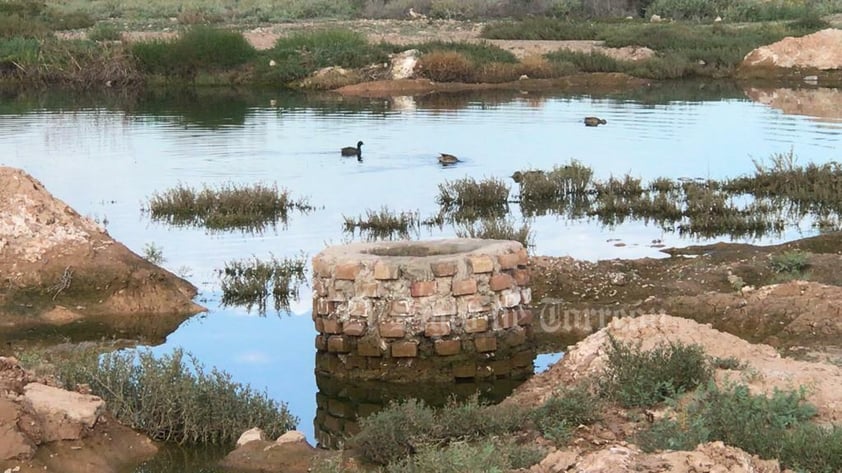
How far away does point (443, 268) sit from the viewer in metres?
12.5

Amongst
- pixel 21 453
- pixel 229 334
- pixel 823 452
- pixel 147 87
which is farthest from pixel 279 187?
pixel 147 87

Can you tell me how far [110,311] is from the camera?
15297 millimetres

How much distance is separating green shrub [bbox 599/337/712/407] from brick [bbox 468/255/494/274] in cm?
253

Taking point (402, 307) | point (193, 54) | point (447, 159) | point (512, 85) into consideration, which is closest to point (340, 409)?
point (402, 307)

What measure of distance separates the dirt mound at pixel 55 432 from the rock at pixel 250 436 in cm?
67

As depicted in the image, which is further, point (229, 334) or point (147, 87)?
point (147, 87)

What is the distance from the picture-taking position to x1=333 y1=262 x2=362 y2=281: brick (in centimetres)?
1267

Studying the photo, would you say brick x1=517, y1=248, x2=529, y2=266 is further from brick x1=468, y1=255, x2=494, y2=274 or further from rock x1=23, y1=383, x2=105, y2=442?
rock x1=23, y1=383, x2=105, y2=442

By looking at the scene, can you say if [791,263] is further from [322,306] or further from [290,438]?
[290,438]

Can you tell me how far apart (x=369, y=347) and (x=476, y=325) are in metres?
1.01

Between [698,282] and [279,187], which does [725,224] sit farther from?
[279,187]

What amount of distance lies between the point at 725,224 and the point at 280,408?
10.8 meters

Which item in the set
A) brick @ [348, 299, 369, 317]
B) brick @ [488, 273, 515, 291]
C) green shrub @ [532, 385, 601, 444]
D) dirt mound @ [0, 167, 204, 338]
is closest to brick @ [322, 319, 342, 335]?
brick @ [348, 299, 369, 317]

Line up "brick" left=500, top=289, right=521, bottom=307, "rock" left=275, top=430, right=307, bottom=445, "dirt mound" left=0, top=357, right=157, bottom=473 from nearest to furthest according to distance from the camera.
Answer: "dirt mound" left=0, top=357, right=157, bottom=473 → "rock" left=275, top=430, right=307, bottom=445 → "brick" left=500, top=289, right=521, bottom=307
